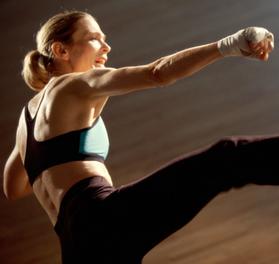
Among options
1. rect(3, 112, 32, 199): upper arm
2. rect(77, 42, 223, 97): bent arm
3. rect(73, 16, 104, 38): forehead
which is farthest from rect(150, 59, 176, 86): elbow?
rect(3, 112, 32, 199): upper arm

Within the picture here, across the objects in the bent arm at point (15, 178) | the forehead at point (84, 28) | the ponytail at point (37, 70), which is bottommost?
the bent arm at point (15, 178)

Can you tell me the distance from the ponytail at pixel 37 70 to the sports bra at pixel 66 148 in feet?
0.69

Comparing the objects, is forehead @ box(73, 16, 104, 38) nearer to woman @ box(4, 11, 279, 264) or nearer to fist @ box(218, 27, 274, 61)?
woman @ box(4, 11, 279, 264)

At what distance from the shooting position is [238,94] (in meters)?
2.93

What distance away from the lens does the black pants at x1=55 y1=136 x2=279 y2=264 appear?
134 cm

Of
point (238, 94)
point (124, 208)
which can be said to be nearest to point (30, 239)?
point (238, 94)

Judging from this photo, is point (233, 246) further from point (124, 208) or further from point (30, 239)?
point (124, 208)

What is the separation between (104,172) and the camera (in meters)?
1.58

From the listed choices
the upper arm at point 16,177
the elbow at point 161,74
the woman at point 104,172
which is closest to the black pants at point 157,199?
the woman at point 104,172

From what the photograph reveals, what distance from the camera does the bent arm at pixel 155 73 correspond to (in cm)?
140

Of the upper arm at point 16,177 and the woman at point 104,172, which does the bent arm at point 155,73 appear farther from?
the upper arm at point 16,177

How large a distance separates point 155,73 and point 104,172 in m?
0.28

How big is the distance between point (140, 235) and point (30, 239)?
5.33 feet

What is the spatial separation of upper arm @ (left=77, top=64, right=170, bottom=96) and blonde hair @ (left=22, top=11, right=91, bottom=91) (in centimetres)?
28
